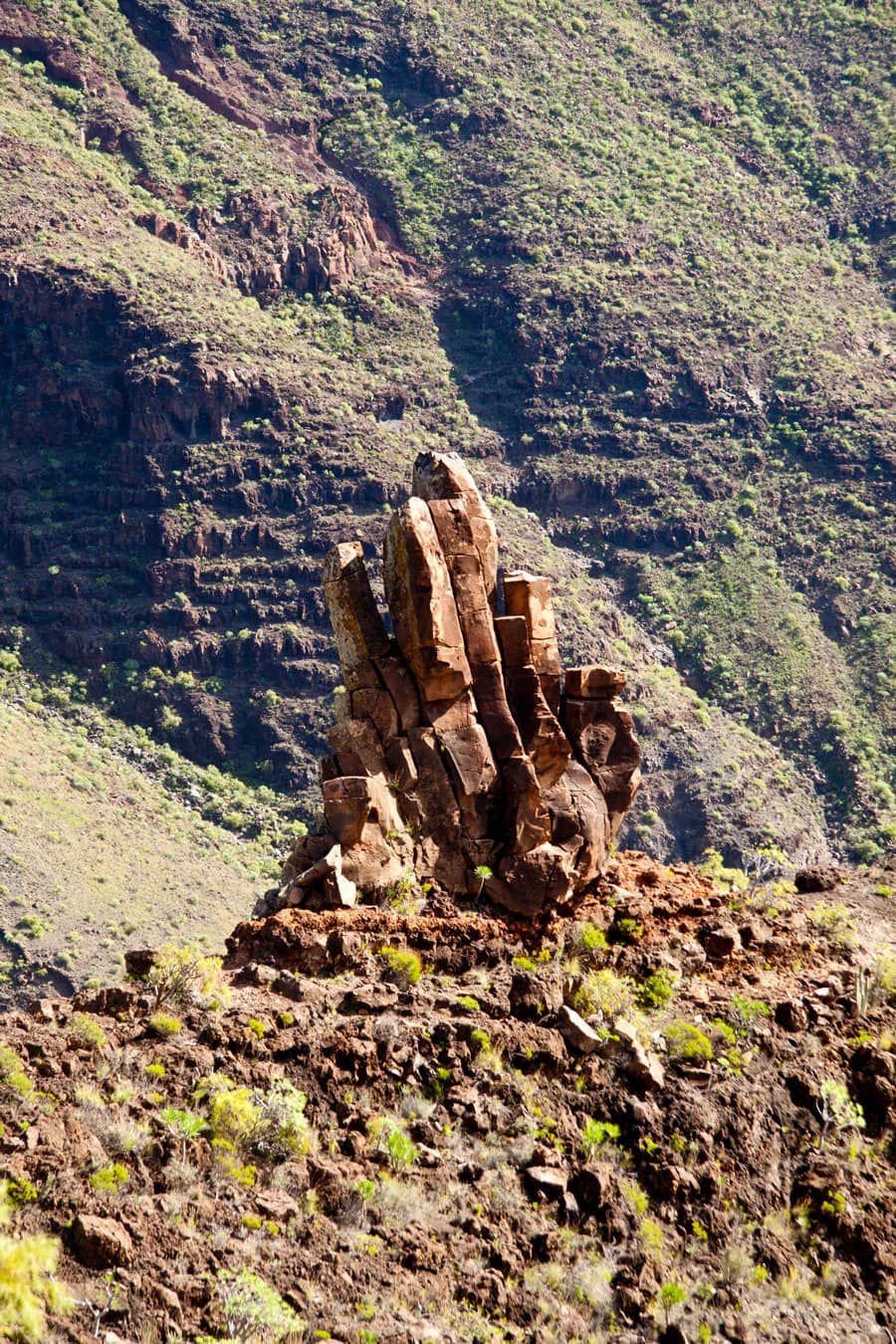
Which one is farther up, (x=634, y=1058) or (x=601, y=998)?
(x=601, y=998)

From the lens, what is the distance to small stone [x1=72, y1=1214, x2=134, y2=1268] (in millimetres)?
14430

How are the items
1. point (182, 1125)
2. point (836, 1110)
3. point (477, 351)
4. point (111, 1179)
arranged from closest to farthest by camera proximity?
point (111, 1179)
point (182, 1125)
point (836, 1110)
point (477, 351)

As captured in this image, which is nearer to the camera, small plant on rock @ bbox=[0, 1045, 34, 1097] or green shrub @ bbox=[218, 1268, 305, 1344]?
green shrub @ bbox=[218, 1268, 305, 1344]

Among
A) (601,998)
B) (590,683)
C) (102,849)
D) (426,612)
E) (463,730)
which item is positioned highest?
(426,612)

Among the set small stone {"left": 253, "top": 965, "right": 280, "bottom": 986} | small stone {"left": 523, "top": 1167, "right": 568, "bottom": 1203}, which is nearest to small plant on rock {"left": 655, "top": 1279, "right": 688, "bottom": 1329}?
small stone {"left": 523, "top": 1167, "right": 568, "bottom": 1203}

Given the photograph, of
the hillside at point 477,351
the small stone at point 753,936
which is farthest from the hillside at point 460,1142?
the hillside at point 477,351

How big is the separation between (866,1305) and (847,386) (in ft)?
459

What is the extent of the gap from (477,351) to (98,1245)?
155 meters

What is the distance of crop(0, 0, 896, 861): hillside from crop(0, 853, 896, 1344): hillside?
95.0 metres

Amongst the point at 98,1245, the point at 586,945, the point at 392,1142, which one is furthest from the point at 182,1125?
the point at 586,945

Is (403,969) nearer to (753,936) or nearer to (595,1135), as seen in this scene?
(595,1135)

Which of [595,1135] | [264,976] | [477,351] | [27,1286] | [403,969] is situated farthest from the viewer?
[477,351]

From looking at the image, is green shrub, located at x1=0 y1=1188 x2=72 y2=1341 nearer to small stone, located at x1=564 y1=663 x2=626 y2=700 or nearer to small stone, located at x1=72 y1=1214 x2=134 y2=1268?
small stone, located at x1=72 y1=1214 x2=134 y2=1268

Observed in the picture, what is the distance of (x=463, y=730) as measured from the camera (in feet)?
88.1
